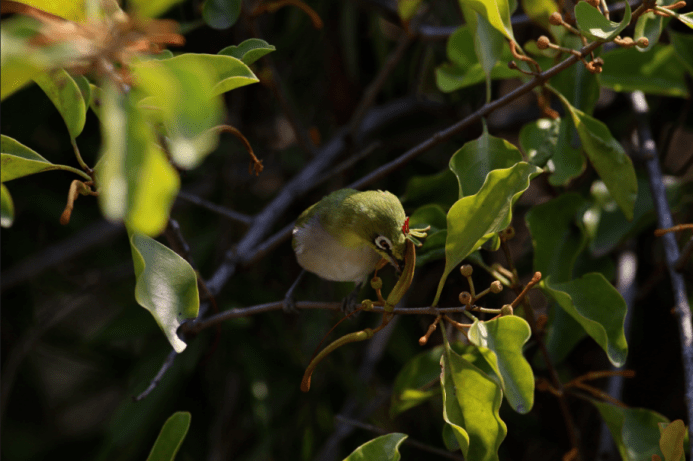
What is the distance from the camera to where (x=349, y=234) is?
1.42 m

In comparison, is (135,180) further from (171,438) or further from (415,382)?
(415,382)

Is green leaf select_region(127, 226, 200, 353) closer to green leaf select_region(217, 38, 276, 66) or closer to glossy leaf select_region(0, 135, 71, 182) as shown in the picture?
glossy leaf select_region(0, 135, 71, 182)

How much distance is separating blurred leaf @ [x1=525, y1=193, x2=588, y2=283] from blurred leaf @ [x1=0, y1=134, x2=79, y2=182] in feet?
3.12

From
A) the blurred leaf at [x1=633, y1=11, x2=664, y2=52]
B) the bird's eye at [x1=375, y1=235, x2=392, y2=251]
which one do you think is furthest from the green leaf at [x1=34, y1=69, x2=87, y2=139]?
the blurred leaf at [x1=633, y1=11, x2=664, y2=52]

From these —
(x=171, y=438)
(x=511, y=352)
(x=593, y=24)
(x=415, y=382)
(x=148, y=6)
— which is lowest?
(x=415, y=382)

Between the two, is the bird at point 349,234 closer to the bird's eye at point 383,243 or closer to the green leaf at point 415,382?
the bird's eye at point 383,243

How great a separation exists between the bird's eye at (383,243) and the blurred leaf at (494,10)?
53 cm

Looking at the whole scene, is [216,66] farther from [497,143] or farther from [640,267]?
[640,267]

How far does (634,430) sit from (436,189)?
66 centimetres

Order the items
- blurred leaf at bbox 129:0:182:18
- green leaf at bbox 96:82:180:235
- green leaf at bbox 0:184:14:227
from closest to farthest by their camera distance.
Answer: green leaf at bbox 96:82:180:235 → blurred leaf at bbox 129:0:182:18 → green leaf at bbox 0:184:14:227

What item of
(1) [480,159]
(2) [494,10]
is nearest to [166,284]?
(1) [480,159]

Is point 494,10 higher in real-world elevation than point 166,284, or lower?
higher

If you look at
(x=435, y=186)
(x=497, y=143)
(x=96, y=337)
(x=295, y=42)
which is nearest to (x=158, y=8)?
(x=497, y=143)

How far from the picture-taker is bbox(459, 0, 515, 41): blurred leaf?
982 mm
